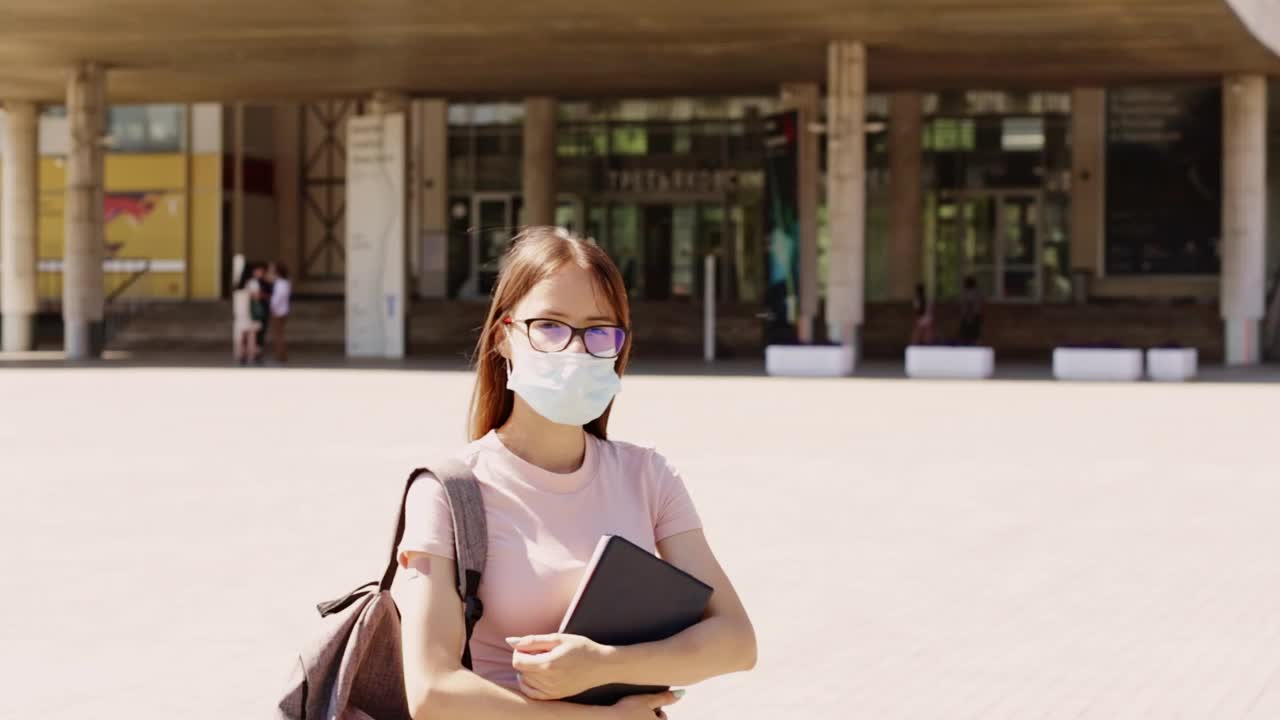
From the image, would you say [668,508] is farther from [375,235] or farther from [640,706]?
[375,235]

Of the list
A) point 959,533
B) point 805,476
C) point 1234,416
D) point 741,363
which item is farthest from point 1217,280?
point 959,533

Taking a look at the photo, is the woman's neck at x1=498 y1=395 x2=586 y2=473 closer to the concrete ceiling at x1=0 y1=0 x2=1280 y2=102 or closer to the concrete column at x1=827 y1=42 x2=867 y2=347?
the concrete ceiling at x1=0 y1=0 x2=1280 y2=102

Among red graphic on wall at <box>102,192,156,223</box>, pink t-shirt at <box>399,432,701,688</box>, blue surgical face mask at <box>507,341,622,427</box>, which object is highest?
red graphic on wall at <box>102,192,156,223</box>

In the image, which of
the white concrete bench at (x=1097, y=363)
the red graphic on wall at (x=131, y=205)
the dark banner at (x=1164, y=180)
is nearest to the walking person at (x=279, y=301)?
the white concrete bench at (x=1097, y=363)

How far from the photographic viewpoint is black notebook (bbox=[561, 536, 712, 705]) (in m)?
3.13

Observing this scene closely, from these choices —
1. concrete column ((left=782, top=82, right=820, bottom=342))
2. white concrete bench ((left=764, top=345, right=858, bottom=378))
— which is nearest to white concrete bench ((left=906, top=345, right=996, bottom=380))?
white concrete bench ((left=764, top=345, right=858, bottom=378))

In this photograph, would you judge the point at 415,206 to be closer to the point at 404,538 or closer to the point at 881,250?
the point at 881,250

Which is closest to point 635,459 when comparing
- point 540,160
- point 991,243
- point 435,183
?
point 540,160

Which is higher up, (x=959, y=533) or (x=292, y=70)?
(x=292, y=70)

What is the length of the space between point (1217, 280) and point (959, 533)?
114 ft

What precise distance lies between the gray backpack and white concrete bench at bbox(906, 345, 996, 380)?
25413mm

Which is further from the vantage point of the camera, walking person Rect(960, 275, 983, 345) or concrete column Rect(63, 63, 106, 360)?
walking person Rect(960, 275, 983, 345)

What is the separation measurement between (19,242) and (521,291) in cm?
3817

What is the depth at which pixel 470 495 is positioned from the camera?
3.25 meters
